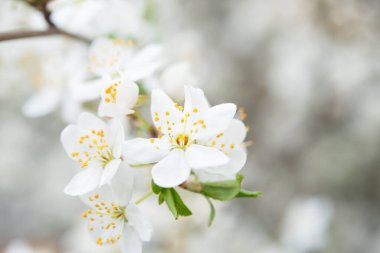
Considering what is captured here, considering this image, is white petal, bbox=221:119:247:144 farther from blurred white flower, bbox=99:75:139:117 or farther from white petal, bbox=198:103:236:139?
blurred white flower, bbox=99:75:139:117

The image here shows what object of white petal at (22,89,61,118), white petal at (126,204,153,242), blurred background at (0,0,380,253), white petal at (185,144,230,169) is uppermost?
white petal at (185,144,230,169)

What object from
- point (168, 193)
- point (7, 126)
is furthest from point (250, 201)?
point (168, 193)

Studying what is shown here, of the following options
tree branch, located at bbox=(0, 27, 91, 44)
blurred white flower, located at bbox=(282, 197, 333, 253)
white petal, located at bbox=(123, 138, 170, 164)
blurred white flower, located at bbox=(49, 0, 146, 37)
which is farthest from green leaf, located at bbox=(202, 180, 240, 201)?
blurred white flower, located at bbox=(282, 197, 333, 253)

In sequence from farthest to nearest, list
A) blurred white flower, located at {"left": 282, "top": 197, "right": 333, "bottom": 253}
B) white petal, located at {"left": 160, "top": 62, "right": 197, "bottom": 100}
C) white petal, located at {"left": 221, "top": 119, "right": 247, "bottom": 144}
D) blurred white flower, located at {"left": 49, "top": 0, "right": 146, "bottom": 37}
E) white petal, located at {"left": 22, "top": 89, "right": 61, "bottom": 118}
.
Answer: blurred white flower, located at {"left": 282, "top": 197, "right": 333, "bottom": 253} → white petal, located at {"left": 22, "top": 89, "right": 61, "bottom": 118} → blurred white flower, located at {"left": 49, "top": 0, "right": 146, "bottom": 37} → white petal, located at {"left": 160, "top": 62, "right": 197, "bottom": 100} → white petal, located at {"left": 221, "top": 119, "right": 247, "bottom": 144}

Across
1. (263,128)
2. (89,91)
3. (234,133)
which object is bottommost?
(263,128)

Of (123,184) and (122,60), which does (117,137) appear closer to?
(123,184)

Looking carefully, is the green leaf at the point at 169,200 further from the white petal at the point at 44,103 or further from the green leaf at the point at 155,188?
the white petal at the point at 44,103

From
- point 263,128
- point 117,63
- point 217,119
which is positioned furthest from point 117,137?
point 263,128
